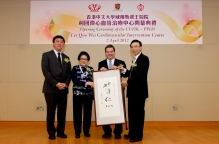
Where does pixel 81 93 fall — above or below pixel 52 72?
below

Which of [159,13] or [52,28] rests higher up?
[159,13]

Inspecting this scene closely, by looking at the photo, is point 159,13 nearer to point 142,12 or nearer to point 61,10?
point 142,12

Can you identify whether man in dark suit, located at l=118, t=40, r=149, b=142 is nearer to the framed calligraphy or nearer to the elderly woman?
the framed calligraphy

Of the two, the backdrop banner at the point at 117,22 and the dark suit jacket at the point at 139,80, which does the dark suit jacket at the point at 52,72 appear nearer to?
the dark suit jacket at the point at 139,80

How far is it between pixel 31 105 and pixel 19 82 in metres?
0.60

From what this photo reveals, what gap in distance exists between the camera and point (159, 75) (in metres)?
5.05

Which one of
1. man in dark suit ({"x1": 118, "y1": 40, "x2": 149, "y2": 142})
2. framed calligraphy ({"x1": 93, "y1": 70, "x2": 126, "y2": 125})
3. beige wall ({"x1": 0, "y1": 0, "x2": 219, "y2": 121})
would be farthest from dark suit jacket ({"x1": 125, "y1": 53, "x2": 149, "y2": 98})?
beige wall ({"x1": 0, "y1": 0, "x2": 219, "y2": 121})

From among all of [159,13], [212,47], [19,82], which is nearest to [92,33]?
[159,13]

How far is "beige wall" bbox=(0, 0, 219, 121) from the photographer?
502 centimetres

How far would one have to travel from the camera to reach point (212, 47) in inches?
199

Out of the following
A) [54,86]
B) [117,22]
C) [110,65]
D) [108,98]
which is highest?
[117,22]

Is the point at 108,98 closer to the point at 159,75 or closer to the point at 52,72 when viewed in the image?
the point at 52,72

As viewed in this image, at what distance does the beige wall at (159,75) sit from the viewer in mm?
5016

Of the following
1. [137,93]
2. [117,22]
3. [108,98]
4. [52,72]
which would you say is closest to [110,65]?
[108,98]
